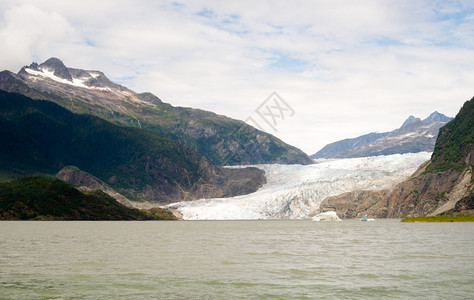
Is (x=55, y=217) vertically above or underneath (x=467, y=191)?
underneath

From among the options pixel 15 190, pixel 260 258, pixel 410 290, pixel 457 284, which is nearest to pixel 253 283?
pixel 410 290

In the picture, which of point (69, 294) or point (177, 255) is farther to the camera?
point (177, 255)

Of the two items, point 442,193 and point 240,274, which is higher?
point 442,193

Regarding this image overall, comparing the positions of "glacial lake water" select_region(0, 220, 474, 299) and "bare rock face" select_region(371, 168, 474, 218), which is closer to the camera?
"glacial lake water" select_region(0, 220, 474, 299)

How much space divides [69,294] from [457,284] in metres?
21.0

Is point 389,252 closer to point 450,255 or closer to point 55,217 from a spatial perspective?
point 450,255

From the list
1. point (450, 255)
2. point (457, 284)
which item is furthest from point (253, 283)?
point (450, 255)

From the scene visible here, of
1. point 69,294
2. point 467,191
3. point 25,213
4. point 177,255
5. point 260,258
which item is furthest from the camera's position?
point 25,213

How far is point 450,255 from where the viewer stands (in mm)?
43844

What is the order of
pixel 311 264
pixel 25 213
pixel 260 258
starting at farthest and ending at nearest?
pixel 25 213 < pixel 260 258 < pixel 311 264

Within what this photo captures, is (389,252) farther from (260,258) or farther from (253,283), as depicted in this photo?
(253,283)

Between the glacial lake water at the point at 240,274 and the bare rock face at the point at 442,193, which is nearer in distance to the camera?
the glacial lake water at the point at 240,274

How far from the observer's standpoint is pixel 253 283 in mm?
29641

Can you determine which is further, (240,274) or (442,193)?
(442,193)
